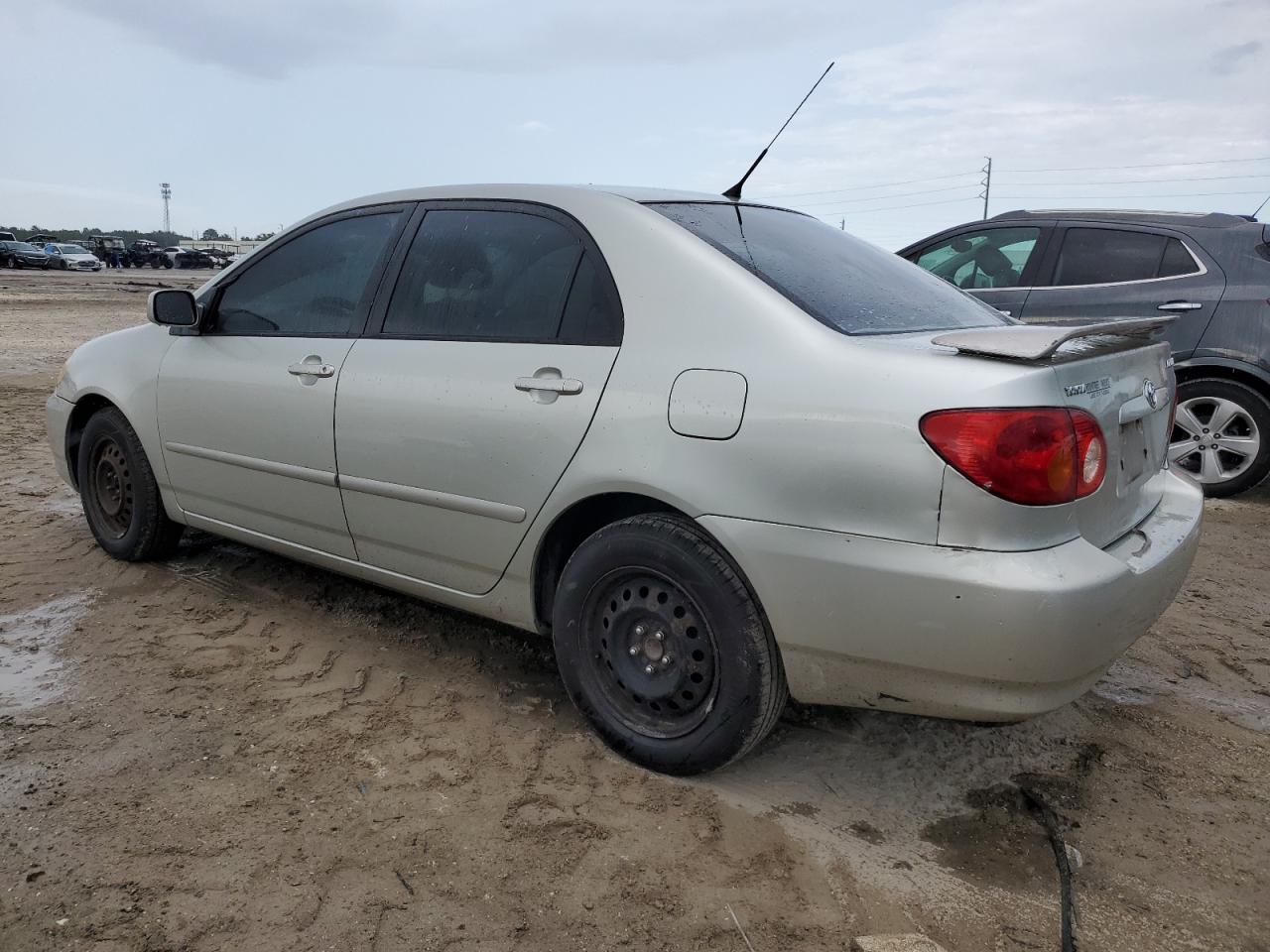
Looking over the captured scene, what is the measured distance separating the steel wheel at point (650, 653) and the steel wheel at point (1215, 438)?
187 inches

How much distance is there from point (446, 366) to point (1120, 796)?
228 centimetres

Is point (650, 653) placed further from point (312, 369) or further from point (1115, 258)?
point (1115, 258)

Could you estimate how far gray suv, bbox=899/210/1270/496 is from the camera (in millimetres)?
5953

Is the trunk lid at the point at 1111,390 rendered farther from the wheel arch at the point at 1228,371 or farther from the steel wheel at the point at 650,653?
the wheel arch at the point at 1228,371

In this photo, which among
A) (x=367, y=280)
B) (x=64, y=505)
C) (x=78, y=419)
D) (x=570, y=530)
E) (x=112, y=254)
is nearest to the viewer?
(x=570, y=530)

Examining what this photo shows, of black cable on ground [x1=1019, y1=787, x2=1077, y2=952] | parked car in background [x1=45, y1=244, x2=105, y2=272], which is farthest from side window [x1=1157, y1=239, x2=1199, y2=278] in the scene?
parked car in background [x1=45, y1=244, x2=105, y2=272]

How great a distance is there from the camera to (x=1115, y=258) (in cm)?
632

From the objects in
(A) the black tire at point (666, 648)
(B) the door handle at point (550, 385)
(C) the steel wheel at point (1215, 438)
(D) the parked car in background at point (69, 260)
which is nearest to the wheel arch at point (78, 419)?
(B) the door handle at point (550, 385)

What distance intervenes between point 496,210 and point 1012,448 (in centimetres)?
183

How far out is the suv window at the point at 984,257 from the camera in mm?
6617

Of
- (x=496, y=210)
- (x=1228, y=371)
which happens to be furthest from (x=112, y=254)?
(x=496, y=210)

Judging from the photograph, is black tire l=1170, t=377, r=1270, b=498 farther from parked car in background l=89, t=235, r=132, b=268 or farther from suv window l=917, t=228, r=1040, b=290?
parked car in background l=89, t=235, r=132, b=268

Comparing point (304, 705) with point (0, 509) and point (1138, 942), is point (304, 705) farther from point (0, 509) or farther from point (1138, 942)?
point (0, 509)

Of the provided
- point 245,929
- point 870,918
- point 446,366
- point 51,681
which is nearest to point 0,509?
point 51,681
